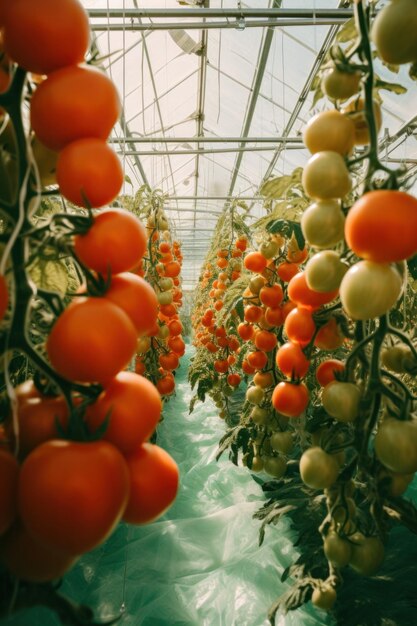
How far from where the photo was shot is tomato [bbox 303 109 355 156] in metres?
0.66

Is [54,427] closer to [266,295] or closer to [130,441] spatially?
[130,441]

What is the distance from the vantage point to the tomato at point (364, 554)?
0.77m

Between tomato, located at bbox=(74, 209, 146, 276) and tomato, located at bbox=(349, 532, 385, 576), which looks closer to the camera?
tomato, located at bbox=(74, 209, 146, 276)

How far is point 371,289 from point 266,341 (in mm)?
913

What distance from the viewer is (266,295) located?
54.5 inches

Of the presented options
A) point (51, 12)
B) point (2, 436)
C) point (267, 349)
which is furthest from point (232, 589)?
point (51, 12)

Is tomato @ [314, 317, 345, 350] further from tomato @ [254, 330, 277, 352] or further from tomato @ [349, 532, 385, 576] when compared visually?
tomato @ [254, 330, 277, 352]

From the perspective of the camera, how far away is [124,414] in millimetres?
430

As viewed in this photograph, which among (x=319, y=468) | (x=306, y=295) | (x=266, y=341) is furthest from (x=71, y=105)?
(x=266, y=341)

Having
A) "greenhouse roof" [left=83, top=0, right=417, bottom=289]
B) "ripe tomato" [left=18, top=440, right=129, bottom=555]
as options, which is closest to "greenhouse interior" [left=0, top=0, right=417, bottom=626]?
"ripe tomato" [left=18, top=440, right=129, bottom=555]

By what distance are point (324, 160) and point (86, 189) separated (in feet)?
1.30

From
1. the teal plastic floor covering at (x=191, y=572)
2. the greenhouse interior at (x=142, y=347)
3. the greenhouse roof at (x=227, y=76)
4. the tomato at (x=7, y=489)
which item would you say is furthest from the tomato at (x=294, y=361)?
the greenhouse roof at (x=227, y=76)

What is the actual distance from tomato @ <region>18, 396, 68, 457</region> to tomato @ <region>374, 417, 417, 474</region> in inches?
20.4

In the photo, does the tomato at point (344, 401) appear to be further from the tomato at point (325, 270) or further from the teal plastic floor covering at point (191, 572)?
the teal plastic floor covering at point (191, 572)
